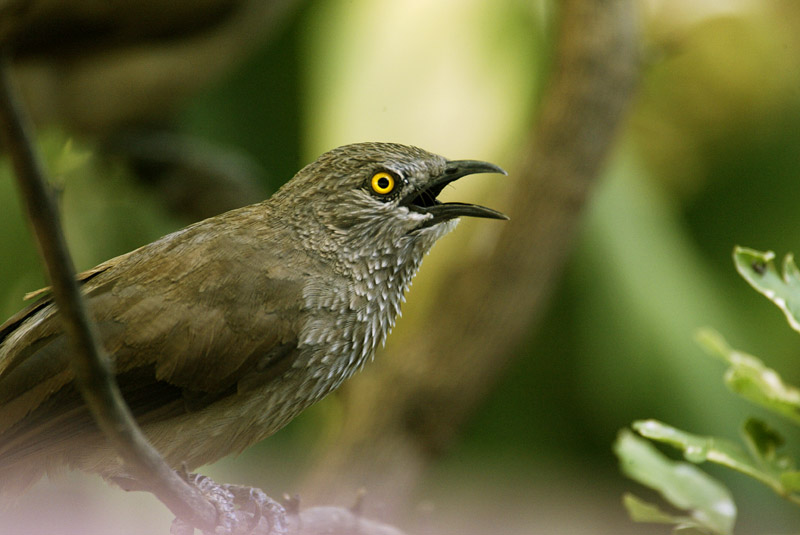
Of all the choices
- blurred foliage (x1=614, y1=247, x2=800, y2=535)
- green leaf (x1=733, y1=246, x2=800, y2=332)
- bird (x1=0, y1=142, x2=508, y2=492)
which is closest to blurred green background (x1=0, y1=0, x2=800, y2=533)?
bird (x1=0, y1=142, x2=508, y2=492)

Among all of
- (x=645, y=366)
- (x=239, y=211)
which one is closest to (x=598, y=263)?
(x=645, y=366)

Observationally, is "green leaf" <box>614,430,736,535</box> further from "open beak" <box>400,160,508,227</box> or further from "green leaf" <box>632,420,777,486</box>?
"open beak" <box>400,160,508,227</box>

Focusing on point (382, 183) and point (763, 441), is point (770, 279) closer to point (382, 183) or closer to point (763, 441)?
point (763, 441)

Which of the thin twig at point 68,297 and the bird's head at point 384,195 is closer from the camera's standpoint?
the thin twig at point 68,297

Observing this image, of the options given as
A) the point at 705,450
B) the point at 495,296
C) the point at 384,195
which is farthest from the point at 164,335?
the point at 495,296

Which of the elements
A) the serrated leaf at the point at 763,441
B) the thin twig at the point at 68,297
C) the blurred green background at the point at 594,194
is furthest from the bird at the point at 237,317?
the blurred green background at the point at 594,194

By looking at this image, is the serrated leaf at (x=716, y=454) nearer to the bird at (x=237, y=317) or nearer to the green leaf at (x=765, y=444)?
the green leaf at (x=765, y=444)
